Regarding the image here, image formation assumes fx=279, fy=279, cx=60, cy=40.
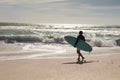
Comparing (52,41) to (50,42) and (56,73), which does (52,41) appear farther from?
(56,73)

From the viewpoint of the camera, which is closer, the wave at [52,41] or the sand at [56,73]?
the sand at [56,73]

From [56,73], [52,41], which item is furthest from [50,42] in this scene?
[56,73]

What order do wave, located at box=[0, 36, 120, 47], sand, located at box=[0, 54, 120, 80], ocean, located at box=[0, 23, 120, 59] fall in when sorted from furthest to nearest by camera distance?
wave, located at box=[0, 36, 120, 47] < ocean, located at box=[0, 23, 120, 59] < sand, located at box=[0, 54, 120, 80]

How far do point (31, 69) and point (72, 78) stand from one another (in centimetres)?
229

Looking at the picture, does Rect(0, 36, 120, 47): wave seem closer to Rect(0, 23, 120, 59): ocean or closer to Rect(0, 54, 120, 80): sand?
Rect(0, 23, 120, 59): ocean

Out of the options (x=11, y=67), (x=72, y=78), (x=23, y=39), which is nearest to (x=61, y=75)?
(x=72, y=78)

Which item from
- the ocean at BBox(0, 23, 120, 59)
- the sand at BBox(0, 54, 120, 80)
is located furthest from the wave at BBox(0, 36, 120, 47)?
the sand at BBox(0, 54, 120, 80)

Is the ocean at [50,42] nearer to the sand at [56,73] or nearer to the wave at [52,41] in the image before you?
the wave at [52,41]

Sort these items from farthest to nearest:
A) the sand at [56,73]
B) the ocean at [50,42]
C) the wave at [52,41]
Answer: the wave at [52,41]
the ocean at [50,42]
the sand at [56,73]

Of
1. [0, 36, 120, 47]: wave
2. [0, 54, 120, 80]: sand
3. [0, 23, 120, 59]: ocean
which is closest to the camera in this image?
[0, 54, 120, 80]: sand

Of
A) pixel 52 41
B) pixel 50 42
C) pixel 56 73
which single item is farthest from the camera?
pixel 52 41

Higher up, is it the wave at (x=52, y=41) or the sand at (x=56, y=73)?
the sand at (x=56, y=73)

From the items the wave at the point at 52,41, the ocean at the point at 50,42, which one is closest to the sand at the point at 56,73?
the ocean at the point at 50,42

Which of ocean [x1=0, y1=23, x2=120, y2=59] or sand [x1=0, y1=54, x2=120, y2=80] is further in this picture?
ocean [x1=0, y1=23, x2=120, y2=59]
